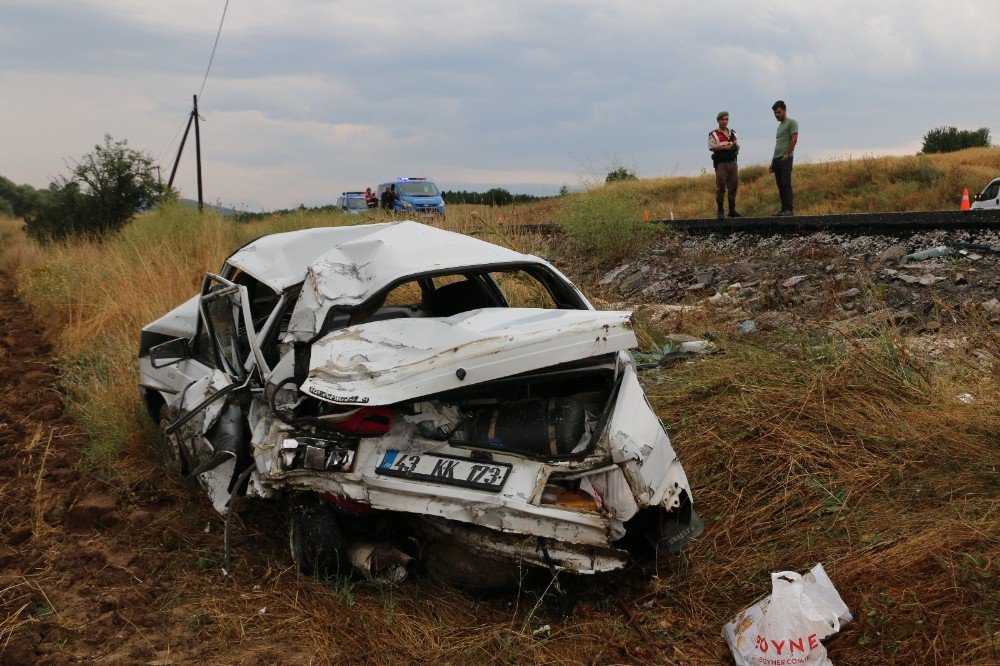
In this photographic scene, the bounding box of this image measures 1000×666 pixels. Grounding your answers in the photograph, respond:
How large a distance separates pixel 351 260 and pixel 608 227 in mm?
11820

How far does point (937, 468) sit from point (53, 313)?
12.7 metres

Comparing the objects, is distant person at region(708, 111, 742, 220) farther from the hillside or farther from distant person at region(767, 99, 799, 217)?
the hillside

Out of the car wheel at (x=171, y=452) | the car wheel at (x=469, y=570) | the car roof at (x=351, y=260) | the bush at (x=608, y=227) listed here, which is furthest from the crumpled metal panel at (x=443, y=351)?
the bush at (x=608, y=227)

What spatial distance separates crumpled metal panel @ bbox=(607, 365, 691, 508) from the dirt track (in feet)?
7.14

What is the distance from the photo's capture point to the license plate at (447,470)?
12.5 ft

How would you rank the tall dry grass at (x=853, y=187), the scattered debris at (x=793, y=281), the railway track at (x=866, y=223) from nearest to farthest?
the scattered debris at (x=793, y=281) → the railway track at (x=866, y=223) → the tall dry grass at (x=853, y=187)

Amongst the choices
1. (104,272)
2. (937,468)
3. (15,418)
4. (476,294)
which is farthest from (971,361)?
(104,272)

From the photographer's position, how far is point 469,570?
13.8ft

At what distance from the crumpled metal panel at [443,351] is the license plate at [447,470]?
39 cm

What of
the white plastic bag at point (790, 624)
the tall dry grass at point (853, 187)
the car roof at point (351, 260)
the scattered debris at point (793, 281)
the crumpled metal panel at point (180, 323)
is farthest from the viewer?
the tall dry grass at point (853, 187)

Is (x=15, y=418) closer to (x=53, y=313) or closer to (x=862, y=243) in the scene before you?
(x=53, y=313)

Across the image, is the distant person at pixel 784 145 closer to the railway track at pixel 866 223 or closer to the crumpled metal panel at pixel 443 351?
the railway track at pixel 866 223

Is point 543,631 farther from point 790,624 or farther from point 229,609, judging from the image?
point 229,609

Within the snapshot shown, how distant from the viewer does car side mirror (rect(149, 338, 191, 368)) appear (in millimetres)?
6137
